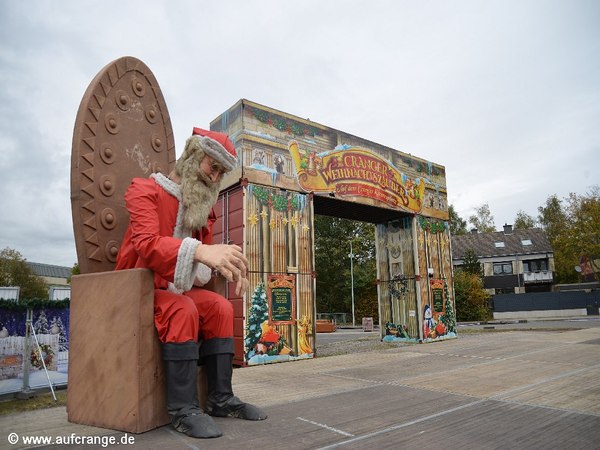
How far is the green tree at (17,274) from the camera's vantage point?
37550 millimetres

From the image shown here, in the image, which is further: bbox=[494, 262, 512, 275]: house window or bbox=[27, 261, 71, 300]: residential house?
bbox=[27, 261, 71, 300]: residential house

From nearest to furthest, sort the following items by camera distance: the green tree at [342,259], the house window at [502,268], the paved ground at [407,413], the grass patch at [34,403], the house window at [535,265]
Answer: the paved ground at [407,413]
the grass patch at [34,403]
the green tree at [342,259]
the house window at [535,265]
the house window at [502,268]

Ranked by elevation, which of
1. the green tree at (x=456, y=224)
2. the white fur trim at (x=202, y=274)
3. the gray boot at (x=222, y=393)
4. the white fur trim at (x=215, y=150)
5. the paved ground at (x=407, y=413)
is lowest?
the paved ground at (x=407, y=413)

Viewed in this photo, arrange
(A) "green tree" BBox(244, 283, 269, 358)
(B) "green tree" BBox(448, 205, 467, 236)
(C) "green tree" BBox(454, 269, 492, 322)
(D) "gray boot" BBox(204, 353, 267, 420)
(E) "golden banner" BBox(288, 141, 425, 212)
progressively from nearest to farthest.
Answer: (D) "gray boot" BBox(204, 353, 267, 420) → (A) "green tree" BBox(244, 283, 269, 358) → (E) "golden banner" BBox(288, 141, 425, 212) → (C) "green tree" BBox(454, 269, 492, 322) → (B) "green tree" BBox(448, 205, 467, 236)

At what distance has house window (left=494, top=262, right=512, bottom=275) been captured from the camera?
4162cm

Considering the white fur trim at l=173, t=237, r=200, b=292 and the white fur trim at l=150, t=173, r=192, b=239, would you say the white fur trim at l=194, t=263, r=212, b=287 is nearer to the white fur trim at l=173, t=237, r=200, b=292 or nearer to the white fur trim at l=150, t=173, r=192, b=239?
the white fur trim at l=150, t=173, r=192, b=239

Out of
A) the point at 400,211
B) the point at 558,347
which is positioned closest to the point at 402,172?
the point at 400,211

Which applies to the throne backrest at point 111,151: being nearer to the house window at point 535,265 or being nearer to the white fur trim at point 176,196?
the white fur trim at point 176,196

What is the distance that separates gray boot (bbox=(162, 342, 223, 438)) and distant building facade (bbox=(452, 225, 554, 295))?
42.0 metres

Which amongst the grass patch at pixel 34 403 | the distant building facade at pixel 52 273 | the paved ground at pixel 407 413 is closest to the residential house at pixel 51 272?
the distant building facade at pixel 52 273

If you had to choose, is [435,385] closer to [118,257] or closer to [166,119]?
[118,257]

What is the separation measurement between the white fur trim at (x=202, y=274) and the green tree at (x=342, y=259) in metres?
28.8

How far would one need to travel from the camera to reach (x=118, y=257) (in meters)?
2.54

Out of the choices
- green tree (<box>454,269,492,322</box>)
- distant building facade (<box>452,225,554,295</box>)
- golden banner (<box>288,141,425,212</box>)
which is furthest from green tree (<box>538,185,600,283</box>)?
golden banner (<box>288,141,425,212</box>)
